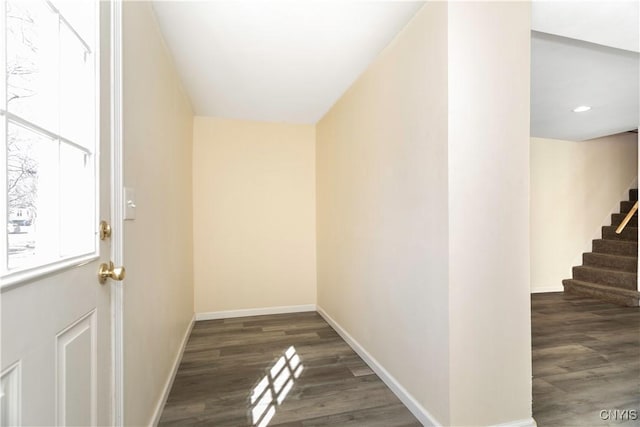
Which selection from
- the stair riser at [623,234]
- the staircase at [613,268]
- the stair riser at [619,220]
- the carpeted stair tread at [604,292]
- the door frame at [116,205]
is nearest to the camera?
the door frame at [116,205]

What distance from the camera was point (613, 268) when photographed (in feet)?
14.0

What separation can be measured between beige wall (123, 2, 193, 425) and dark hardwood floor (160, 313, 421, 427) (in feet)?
0.78

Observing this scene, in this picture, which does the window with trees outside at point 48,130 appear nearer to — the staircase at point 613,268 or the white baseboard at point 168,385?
the white baseboard at point 168,385

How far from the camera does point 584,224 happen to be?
466cm

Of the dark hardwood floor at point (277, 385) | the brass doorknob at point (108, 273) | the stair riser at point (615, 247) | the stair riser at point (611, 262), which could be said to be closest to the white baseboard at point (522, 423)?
the dark hardwood floor at point (277, 385)

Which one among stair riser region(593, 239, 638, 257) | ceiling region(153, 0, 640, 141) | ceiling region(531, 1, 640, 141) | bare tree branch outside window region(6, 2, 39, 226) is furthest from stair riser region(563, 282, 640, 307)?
bare tree branch outside window region(6, 2, 39, 226)

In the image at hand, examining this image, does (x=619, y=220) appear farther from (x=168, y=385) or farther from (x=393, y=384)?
(x=168, y=385)

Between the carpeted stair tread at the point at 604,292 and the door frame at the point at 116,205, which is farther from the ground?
the door frame at the point at 116,205

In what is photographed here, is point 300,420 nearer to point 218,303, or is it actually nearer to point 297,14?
point 218,303

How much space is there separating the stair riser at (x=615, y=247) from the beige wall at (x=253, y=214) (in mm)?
4675

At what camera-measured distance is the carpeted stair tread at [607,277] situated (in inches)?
154

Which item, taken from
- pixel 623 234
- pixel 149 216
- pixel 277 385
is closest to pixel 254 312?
pixel 277 385

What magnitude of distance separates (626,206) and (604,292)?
1837 mm

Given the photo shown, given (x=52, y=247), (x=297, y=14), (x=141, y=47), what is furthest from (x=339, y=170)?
(x=52, y=247)
